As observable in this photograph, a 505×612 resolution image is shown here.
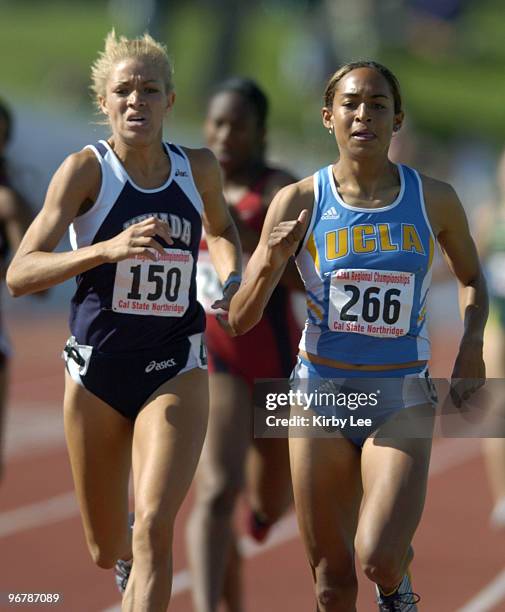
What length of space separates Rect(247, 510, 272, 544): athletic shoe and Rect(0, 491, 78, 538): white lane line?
2497mm

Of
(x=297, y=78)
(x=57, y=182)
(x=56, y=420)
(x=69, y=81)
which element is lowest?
(x=57, y=182)

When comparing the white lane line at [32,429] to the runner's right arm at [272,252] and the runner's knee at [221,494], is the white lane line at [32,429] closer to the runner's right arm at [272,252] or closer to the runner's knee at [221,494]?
the runner's knee at [221,494]

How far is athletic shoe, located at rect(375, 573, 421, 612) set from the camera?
14.7ft

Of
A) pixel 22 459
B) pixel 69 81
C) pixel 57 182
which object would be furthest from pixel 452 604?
pixel 69 81

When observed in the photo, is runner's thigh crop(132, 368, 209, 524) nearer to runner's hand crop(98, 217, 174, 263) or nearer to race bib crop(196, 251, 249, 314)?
runner's hand crop(98, 217, 174, 263)

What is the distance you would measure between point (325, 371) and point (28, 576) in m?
3.36

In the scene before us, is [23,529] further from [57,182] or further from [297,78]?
[297,78]

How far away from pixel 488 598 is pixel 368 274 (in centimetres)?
306

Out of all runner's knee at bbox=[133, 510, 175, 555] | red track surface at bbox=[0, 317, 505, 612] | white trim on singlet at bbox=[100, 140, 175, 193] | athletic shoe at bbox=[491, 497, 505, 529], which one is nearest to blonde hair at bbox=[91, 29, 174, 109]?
white trim on singlet at bbox=[100, 140, 175, 193]

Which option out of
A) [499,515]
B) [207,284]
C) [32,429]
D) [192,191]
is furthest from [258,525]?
[32,429]

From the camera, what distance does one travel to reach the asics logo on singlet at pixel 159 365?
15.7ft

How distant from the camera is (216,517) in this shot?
5.86 m

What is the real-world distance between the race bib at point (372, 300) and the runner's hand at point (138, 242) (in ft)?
2.13
